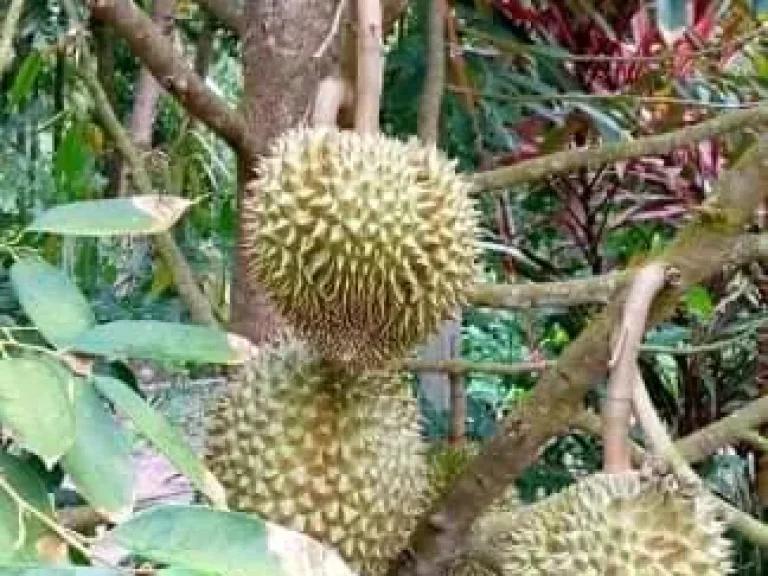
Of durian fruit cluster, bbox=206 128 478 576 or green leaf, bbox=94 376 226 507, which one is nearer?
green leaf, bbox=94 376 226 507

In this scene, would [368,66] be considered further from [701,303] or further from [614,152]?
[701,303]

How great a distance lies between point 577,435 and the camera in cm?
151

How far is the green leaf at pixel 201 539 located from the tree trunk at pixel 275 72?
0.57m

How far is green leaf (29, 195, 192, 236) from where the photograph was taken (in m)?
0.58

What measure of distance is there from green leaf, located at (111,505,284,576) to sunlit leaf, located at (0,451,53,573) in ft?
0.10

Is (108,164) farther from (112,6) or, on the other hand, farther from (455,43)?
(112,6)

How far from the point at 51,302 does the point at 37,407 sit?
0.32 ft

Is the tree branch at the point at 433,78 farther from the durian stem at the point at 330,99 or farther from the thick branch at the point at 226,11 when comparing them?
the thick branch at the point at 226,11

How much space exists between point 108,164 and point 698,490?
1.19m

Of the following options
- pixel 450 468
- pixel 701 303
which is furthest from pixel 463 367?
pixel 701 303

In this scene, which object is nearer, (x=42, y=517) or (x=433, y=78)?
(x=42, y=517)

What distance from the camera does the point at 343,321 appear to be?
2.57 feet

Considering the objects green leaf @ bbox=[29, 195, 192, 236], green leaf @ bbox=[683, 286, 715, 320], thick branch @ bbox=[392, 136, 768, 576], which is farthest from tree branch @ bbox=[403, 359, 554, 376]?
green leaf @ bbox=[683, 286, 715, 320]

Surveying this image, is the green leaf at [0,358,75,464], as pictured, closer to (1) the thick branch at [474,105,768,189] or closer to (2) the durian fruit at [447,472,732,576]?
(2) the durian fruit at [447,472,732,576]
